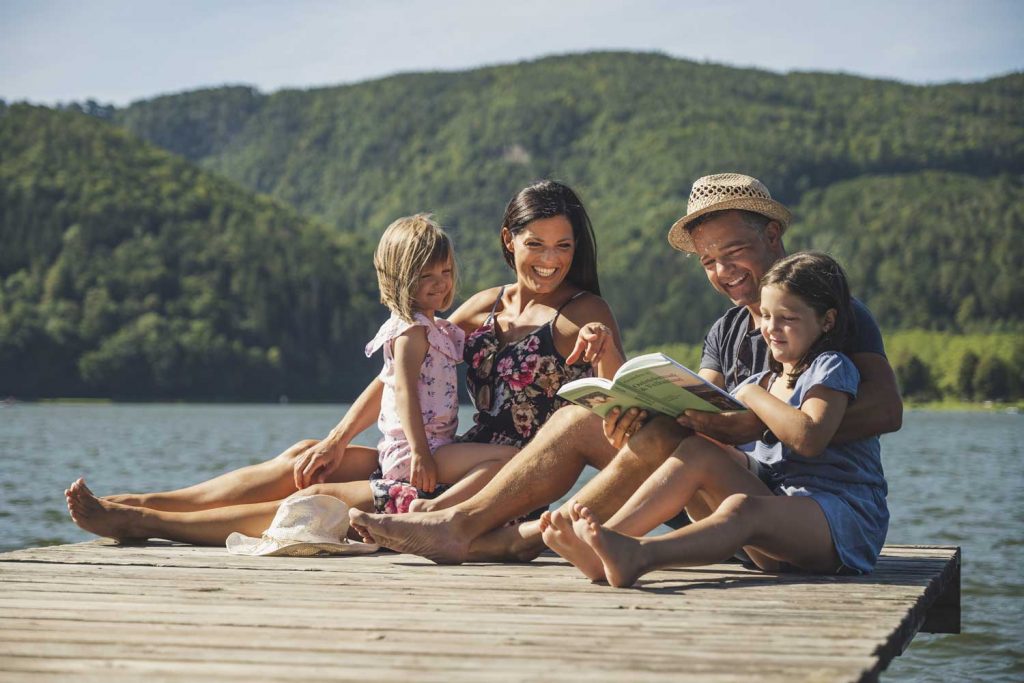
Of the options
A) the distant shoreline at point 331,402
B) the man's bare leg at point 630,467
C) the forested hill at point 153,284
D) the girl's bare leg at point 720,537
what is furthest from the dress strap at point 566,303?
the distant shoreline at point 331,402

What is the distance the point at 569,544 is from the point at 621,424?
18.6 inches

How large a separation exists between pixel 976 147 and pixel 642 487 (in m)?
131

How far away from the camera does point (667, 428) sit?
14.5 feet

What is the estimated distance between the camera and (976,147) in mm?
126750

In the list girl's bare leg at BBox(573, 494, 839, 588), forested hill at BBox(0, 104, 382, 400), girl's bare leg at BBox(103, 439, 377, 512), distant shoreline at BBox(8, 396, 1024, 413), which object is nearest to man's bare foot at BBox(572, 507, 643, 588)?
girl's bare leg at BBox(573, 494, 839, 588)

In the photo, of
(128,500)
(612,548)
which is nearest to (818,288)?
(612,548)

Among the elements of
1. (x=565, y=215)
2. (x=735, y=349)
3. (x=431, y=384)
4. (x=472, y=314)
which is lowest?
(x=431, y=384)

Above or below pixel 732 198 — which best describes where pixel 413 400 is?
below

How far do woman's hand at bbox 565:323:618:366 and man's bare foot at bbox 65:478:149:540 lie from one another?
75.2 inches

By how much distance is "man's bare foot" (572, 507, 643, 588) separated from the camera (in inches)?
156

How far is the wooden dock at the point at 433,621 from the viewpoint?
2.96 meters

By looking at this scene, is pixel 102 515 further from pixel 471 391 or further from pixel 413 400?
pixel 471 391

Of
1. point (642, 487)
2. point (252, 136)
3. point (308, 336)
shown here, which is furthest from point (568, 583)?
point (252, 136)

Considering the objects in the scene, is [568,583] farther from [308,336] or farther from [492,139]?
[492,139]
